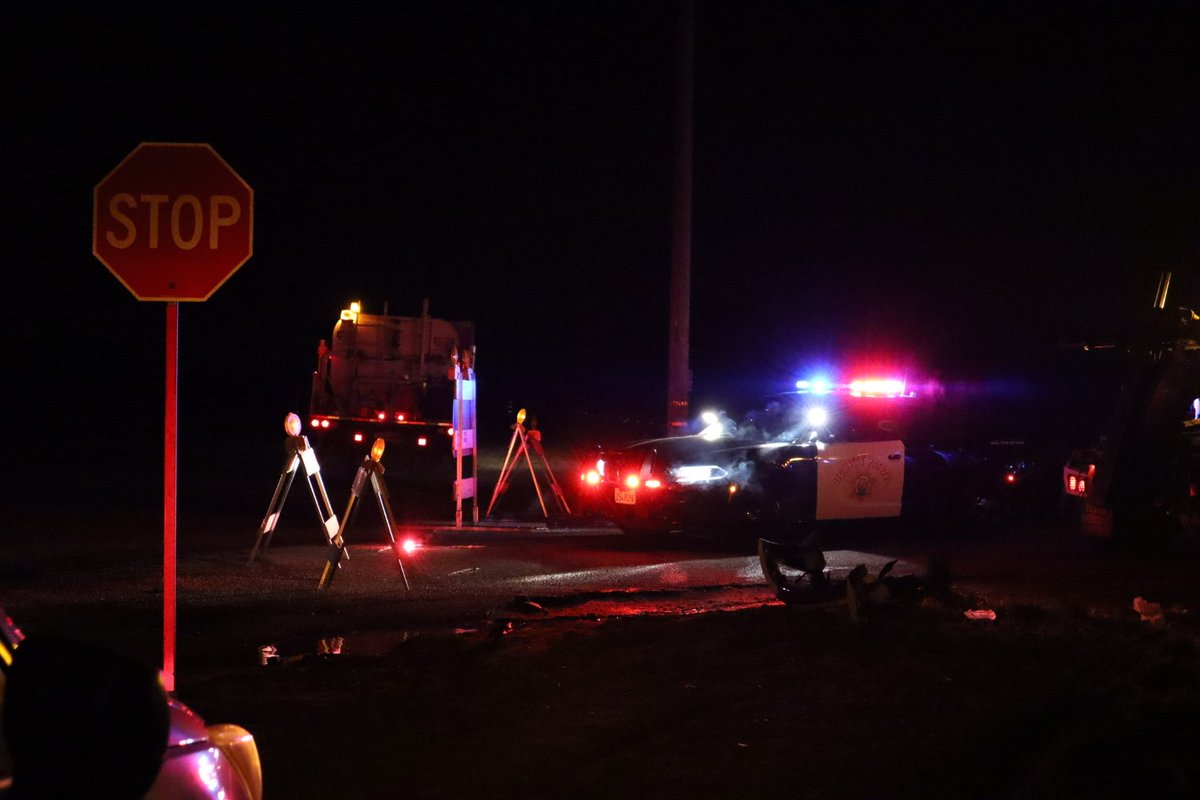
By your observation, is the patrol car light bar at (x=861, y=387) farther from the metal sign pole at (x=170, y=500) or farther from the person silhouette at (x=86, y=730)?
the person silhouette at (x=86, y=730)

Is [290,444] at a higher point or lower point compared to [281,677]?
higher

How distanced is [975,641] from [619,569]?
490 centimetres

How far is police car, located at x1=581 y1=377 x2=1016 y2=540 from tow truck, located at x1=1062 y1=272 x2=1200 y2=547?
204cm

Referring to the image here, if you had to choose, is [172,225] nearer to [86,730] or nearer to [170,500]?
[170,500]

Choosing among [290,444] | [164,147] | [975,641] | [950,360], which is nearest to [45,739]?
[164,147]

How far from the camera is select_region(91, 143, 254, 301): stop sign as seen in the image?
642 centimetres

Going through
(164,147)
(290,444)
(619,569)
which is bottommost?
(619,569)

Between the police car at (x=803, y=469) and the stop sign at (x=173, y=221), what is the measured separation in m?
7.39

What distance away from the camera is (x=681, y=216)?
1662 centimetres

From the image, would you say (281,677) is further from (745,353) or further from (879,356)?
(745,353)

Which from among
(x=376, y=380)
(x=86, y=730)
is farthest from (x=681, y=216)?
(x=86, y=730)

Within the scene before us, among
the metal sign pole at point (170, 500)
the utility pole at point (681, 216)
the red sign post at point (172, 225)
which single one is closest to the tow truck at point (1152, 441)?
the utility pole at point (681, 216)

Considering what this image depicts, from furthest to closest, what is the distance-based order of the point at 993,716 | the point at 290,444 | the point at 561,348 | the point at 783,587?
1. the point at 561,348
2. the point at 290,444
3. the point at 783,587
4. the point at 993,716

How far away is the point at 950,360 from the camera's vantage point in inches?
1032
